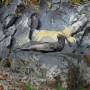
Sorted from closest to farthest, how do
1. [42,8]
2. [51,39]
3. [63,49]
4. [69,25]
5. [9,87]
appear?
[9,87]
[63,49]
[51,39]
[69,25]
[42,8]

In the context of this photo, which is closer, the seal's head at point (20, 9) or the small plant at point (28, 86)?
the small plant at point (28, 86)

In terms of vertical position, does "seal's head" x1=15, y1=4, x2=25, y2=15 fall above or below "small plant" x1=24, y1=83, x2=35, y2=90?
above

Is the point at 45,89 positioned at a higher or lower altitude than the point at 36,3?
lower

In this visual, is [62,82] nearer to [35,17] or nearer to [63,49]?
[63,49]

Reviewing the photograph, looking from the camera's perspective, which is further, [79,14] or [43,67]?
[79,14]

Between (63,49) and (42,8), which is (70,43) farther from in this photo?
(42,8)

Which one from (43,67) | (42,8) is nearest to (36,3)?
(42,8)

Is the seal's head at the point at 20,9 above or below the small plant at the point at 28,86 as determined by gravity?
above

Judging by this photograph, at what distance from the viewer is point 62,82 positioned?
11.9 meters

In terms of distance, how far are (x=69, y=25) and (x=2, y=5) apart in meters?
3.88

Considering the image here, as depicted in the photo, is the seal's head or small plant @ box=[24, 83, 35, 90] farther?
the seal's head

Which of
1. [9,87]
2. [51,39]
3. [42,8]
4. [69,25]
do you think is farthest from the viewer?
[42,8]

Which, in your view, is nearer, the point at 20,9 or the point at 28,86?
the point at 28,86

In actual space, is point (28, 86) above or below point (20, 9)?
below
